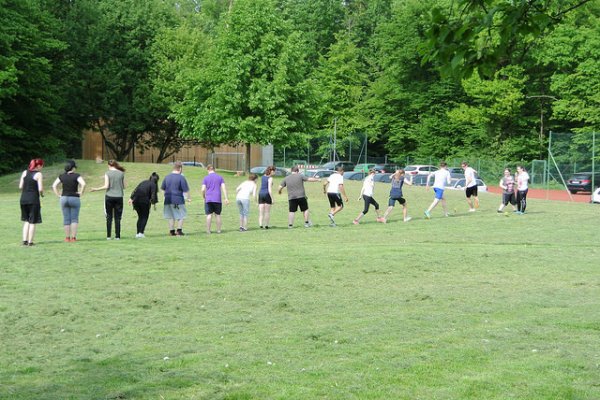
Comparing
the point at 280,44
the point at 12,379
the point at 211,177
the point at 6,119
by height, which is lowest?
the point at 12,379

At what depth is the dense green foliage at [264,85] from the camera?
183 ft

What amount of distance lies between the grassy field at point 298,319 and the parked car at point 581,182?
26.4 meters

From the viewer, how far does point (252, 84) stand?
5531 cm

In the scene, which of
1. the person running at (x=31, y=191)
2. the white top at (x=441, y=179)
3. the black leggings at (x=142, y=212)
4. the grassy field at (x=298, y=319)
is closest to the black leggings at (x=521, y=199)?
the white top at (x=441, y=179)

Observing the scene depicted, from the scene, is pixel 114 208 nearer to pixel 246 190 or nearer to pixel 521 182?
pixel 246 190

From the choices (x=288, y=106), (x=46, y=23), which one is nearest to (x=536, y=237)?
(x=288, y=106)

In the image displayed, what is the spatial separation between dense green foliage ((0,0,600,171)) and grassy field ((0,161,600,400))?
32297 mm

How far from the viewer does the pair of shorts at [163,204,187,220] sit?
2177cm

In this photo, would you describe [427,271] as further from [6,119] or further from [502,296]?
[6,119]

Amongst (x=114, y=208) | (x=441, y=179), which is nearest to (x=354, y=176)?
(x=441, y=179)

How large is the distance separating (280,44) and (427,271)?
4354 centimetres

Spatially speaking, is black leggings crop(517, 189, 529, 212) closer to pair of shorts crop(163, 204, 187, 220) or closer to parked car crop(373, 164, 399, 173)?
pair of shorts crop(163, 204, 187, 220)

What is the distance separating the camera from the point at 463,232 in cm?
2358

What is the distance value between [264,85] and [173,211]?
3448cm
